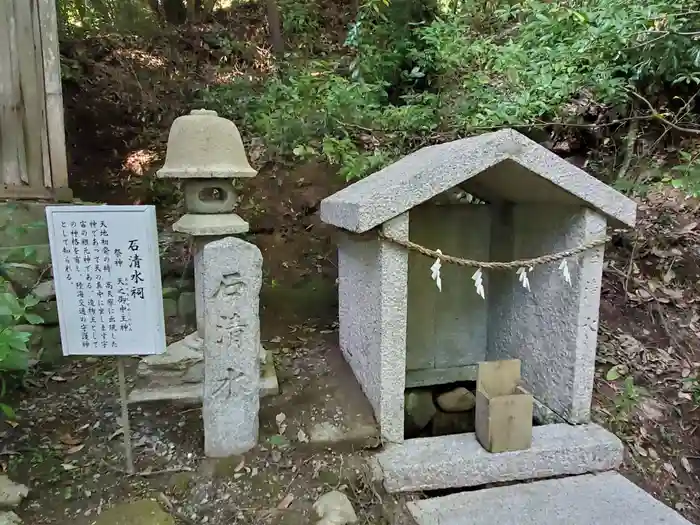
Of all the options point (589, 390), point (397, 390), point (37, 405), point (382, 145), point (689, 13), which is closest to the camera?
point (397, 390)

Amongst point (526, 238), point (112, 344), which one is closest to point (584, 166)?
point (526, 238)

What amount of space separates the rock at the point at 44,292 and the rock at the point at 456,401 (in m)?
2.93

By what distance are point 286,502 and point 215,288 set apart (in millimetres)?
1044

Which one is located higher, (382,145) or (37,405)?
(382,145)

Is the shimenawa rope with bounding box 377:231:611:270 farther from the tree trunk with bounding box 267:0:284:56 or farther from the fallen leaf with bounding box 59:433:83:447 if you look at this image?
the tree trunk with bounding box 267:0:284:56

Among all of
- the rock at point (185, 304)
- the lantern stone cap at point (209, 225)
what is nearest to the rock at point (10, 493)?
the lantern stone cap at point (209, 225)

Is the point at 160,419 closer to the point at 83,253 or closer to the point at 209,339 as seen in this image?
the point at 209,339

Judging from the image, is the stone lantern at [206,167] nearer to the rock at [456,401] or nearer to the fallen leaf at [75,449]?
the fallen leaf at [75,449]

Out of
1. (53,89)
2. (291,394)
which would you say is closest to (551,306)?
(291,394)

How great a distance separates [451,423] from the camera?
3.56 metres

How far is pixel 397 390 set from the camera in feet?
8.44

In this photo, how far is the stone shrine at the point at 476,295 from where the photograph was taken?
2396 mm

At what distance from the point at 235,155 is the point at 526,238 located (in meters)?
1.84

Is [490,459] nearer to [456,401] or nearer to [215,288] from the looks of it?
[456,401]
